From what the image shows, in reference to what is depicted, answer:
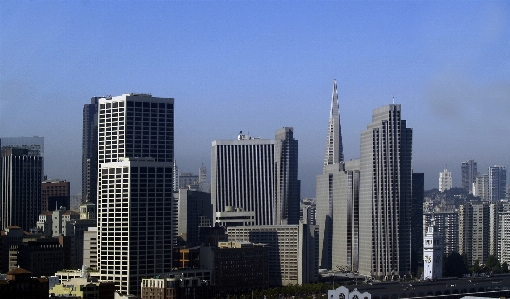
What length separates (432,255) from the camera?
109 ft

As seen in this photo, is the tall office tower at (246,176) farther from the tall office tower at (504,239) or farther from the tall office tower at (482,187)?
the tall office tower at (482,187)

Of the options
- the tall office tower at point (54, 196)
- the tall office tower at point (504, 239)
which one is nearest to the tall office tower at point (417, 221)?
the tall office tower at point (504, 239)

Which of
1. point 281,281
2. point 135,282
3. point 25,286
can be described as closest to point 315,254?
point 281,281

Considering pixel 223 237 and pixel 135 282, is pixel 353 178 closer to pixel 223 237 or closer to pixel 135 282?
pixel 223 237

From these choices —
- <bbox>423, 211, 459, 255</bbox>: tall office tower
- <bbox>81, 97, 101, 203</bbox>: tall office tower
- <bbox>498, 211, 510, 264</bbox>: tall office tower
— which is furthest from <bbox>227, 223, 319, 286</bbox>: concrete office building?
<bbox>81, 97, 101, 203</bbox>: tall office tower

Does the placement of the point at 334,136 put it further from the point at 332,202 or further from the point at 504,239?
the point at 504,239

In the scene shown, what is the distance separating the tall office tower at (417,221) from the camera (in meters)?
38.0

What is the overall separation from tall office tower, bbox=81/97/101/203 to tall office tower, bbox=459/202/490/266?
52.0 ft

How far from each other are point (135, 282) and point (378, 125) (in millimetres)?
13010

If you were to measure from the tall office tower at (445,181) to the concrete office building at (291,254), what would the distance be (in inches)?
875

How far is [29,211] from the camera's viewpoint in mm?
40281

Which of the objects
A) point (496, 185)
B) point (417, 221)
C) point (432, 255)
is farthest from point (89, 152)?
point (496, 185)

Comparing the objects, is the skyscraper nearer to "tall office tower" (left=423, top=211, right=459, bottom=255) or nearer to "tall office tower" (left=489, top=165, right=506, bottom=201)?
"tall office tower" (left=423, top=211, right=459, bottom=255)

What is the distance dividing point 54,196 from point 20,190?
3.79 metres
